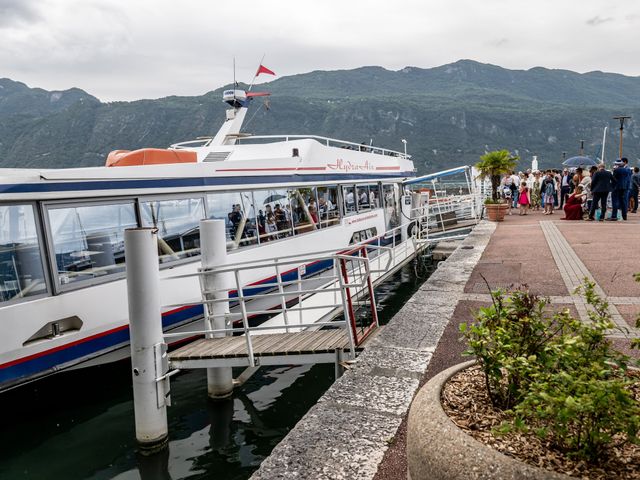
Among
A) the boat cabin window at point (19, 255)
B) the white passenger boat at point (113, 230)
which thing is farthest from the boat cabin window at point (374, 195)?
the boat cabin window at point (19, 255)

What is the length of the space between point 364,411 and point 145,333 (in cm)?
286

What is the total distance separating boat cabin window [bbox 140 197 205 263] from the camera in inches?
315

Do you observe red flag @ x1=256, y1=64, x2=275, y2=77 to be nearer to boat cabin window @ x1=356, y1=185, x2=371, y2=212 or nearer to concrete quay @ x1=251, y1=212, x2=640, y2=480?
boat cabin window @ x1=356, y1=185, x2=371, y2=212

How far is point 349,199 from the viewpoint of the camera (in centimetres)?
1440

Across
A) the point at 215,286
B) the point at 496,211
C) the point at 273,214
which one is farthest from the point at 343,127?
the point at 215,286

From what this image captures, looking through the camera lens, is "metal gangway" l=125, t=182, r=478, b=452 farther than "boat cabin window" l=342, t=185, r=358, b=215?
No

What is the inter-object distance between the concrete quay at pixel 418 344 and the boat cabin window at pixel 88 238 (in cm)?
427

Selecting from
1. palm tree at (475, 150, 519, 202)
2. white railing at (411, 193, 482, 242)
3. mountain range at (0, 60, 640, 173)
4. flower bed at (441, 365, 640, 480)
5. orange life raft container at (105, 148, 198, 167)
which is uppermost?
mountain range at (0, 60, 640, 173)

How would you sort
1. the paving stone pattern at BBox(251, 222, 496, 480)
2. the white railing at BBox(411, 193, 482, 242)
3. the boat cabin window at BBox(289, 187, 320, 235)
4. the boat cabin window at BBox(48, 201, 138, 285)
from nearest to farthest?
the paving stone pattern at BBox(251, 222, 496, 480) < the boat cabin window at BBox(48, 201, 138, 285) < the boat cabin window at BBox(289, 187, 320, 235) < the white railing at BBox(411, 193, 482, 242)

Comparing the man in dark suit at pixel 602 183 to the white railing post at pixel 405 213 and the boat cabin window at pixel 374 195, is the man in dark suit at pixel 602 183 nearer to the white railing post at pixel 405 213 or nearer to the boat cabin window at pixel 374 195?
the white railing post at pixel 405 213

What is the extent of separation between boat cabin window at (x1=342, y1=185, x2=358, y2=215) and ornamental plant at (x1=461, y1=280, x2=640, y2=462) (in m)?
10.9

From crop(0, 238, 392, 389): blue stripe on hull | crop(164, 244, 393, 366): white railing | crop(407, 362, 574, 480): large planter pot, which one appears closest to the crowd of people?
crop(164, 244, 393, 366): white railing

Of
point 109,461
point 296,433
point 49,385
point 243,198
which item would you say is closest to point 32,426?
point 49,385

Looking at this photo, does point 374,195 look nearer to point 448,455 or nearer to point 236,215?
point 236,215
